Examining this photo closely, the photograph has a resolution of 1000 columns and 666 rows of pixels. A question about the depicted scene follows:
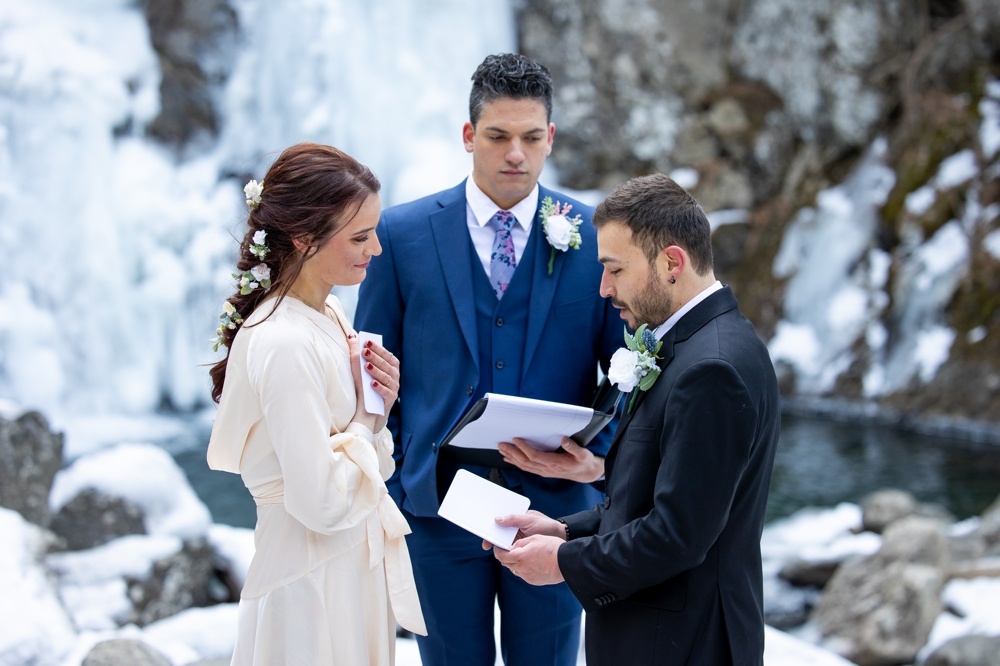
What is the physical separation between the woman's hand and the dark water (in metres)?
5.33

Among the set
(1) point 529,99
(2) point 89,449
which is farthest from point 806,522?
(2) point 89,449

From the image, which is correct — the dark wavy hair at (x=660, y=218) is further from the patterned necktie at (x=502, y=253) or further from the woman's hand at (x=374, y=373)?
the patterned necktie at (x=502, y=253)

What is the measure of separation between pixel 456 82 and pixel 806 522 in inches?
256

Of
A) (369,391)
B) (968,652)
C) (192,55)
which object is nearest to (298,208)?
(369,391)

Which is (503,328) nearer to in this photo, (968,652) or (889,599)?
(968,652)

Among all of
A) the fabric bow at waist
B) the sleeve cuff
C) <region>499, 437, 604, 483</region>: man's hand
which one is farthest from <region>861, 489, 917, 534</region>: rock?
the sleeve cuff

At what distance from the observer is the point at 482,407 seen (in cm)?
223

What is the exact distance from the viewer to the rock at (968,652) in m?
4.24

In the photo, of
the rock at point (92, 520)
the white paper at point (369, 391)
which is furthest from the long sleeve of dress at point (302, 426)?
the rock at point (92, 520)

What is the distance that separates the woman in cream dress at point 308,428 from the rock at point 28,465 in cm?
304

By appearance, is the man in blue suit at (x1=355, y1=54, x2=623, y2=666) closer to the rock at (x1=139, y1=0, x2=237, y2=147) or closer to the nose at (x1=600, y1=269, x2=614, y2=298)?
the nose at (x1=600, y1=269, x2=614, y2=298)

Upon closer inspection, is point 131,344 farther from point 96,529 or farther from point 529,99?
point 529,99

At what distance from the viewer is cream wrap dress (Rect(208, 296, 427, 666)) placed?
1.97 metres

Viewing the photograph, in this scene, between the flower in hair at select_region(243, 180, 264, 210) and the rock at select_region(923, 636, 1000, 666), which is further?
the rock at select_region(923, 636, 1000, 666)
